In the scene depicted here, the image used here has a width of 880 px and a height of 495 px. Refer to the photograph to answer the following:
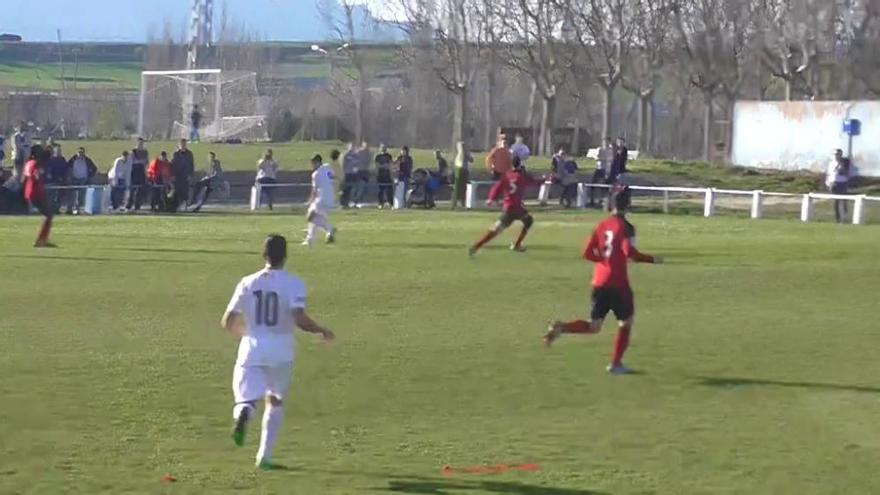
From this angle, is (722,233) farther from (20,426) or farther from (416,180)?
(20,426)

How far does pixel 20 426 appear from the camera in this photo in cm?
1267

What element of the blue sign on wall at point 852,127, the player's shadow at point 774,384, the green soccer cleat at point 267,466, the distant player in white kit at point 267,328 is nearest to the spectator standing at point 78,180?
the blue sign on wall at point 852,127

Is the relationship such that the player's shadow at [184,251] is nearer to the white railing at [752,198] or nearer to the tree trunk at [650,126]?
the white railing at [752,198]

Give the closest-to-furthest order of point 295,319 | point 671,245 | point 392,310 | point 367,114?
point 295,319 → point 392,310 → point 671,245 → point 367,114

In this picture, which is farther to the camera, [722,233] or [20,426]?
[722,233]

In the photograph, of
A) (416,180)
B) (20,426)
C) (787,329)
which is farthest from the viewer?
(416,180)

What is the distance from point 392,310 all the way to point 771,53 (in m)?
60.5

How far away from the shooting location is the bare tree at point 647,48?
252 ft

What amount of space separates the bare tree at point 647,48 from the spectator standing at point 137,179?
37.0 m

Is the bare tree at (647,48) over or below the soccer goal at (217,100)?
over

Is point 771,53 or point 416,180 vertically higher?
point 771,53

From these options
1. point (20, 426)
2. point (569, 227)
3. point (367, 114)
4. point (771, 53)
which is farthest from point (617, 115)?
point (20, 426)

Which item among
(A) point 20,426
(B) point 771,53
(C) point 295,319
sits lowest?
(A) point 20,426

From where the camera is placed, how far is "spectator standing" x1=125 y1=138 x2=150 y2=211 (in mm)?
44125
